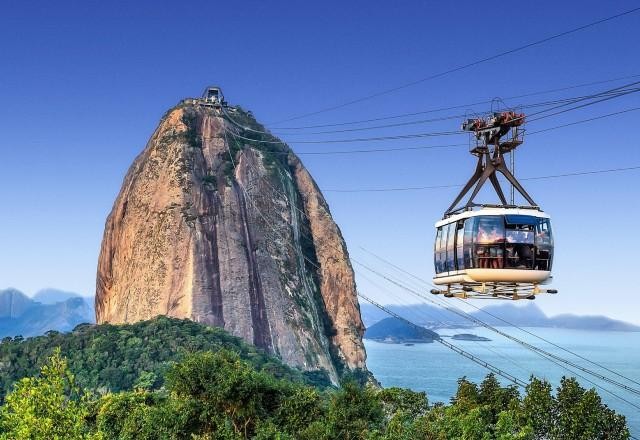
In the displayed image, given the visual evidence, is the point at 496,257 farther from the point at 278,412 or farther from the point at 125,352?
the point at 125,352

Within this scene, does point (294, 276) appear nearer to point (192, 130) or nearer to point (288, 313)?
point (288, 313)

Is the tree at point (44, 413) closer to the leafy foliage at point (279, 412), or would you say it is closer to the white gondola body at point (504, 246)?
the leafy foliage at point (279, 412)

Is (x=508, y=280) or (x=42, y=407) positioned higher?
(x=508, y=280)

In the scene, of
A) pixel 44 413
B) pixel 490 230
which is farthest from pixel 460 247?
pixel 44 413

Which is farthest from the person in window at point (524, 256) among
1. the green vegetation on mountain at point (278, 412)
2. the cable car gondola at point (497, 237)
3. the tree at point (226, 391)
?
the tree at point (226, 391)

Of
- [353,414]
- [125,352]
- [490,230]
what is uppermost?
[490,230]

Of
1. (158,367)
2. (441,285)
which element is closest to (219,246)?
(158,367)
